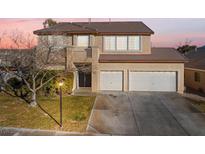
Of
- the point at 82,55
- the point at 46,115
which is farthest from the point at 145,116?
the point at 82,55

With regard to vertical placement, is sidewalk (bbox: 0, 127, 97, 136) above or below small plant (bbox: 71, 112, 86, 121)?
below

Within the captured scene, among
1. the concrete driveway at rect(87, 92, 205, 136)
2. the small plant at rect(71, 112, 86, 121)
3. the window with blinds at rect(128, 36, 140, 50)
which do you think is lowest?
the concrete driveway at rect(87, 92, 205, 136)

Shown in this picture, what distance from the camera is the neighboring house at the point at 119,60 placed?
22203 millimetres

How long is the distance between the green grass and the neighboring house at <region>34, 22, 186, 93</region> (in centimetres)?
419

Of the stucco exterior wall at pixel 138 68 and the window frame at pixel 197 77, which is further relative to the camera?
the window frame at pixel 197 77

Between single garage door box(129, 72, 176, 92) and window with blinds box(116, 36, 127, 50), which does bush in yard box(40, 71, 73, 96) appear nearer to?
single garage door box(129, 72, 176, 92)

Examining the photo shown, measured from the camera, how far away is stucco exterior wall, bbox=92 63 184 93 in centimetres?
2211

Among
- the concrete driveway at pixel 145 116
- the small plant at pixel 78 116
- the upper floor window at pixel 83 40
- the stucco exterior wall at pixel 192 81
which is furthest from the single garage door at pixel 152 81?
the small plant at pixel 78 116

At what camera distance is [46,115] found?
14.1m

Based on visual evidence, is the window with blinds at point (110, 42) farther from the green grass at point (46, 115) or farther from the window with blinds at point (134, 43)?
the green grass at point (46, 115)

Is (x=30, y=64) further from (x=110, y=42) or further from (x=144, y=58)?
(x=144, y=58)

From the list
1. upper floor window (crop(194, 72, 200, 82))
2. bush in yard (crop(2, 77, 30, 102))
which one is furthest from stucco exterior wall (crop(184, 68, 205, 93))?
bush in yard (crop(2, 77, 30, 102))

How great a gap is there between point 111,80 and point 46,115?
9858mm
